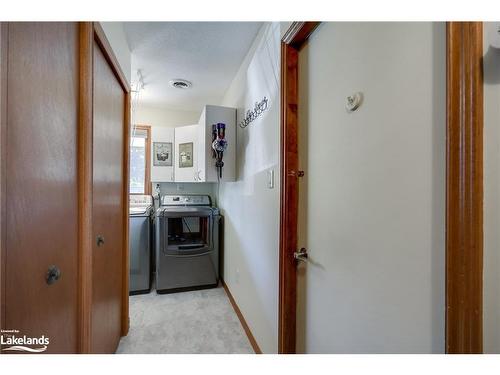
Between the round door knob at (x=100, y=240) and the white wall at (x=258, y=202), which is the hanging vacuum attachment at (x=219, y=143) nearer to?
the white wall at (x=258, y=202)

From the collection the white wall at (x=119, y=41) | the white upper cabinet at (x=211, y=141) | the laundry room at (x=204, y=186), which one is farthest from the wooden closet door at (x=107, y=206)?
the white upper cabinet at (x=211, y=141)

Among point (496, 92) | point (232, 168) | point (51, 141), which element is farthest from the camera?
point (232, 168)

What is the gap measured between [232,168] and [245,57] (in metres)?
1.03

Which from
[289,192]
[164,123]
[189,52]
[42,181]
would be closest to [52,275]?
[42,181]

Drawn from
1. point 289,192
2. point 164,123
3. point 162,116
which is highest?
point 162,116

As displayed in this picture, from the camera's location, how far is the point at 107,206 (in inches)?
52.6

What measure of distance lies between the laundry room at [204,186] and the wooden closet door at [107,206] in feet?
0.95

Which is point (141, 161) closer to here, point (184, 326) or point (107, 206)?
point (107, 206)

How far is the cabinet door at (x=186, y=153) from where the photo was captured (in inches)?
114

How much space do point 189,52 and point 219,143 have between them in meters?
0.83

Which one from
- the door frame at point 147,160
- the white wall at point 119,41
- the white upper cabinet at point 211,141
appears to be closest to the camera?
the white wall at point 119,41

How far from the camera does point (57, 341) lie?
0.83m
